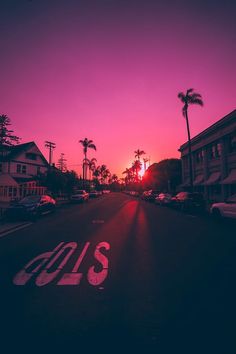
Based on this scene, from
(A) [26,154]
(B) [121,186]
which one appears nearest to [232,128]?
(A) [26,154]

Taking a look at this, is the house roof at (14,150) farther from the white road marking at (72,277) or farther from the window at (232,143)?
the white road marking at (72,277)

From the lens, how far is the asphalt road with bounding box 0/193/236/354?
2629 millimetres

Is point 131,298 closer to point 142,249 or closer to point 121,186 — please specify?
point 142,249

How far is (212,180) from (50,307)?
28.1 metres

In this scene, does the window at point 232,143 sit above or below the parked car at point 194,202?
above

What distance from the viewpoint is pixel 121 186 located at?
6831 inches

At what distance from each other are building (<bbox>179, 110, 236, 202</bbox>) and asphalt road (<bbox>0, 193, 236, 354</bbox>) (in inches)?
805

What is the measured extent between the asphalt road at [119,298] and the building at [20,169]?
Answer: 88.9ft

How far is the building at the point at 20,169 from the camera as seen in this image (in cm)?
3070

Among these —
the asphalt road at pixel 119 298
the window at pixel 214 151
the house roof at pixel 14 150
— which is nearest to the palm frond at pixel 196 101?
the window at pixel 214 151

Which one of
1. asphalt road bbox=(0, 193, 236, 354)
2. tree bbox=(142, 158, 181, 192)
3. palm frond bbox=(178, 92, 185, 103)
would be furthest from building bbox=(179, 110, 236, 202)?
asphalt road bbox=(0, 193, 236, 354)

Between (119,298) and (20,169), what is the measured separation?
1588 inches

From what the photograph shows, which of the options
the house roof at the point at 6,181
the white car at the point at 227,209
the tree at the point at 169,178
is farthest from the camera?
the tree at the point at 169,178

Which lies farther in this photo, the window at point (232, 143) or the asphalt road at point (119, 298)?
the window at point (232, 143)
